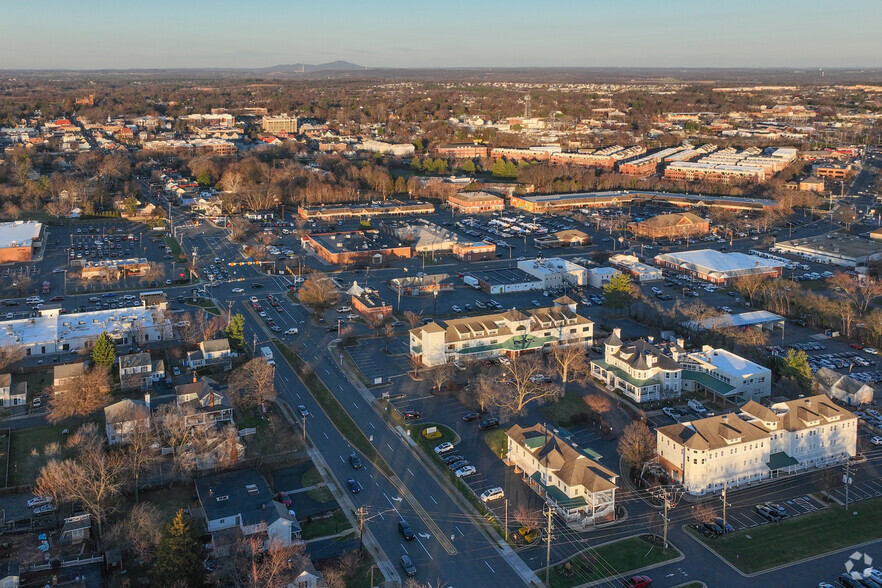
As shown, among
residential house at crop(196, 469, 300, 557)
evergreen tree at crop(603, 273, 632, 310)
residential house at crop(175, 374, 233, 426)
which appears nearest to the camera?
residential house at crop(196, 469, 300, 557)

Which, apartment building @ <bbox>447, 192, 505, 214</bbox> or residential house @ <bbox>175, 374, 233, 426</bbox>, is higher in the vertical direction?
apartment building @ <bbox>447, 192, 505, 214</bbox>

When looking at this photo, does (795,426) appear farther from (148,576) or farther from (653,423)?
(148,576)

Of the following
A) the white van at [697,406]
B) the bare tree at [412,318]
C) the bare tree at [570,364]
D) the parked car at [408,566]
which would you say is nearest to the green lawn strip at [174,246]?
A: the bare tree at [412,318]

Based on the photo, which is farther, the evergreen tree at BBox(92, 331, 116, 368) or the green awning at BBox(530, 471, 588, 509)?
the evergreen tree at BBox(92, 331, 116, 368)

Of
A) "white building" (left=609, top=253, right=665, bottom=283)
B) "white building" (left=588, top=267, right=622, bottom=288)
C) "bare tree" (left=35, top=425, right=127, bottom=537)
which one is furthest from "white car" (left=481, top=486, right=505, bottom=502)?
"white building" (left=609, top=253, right=665, bottom=283)

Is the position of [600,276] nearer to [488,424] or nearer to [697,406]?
[697,406]

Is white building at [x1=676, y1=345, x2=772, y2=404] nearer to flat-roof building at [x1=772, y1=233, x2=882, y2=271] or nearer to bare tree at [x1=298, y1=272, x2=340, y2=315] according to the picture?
bare tree at [x1=298, y1=272, x2=340, y2=315]

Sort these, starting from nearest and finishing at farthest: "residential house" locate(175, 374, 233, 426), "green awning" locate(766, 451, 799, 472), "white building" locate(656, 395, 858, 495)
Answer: "white building" locate(656, 395, 858, 495), "green awning" locate(766, 451, 799, 472), "residential house" locate(175, 374, 233, 426)

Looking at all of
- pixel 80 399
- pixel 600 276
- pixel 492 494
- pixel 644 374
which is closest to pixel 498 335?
pixel 644 374

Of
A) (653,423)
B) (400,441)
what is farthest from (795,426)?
(400,441)
